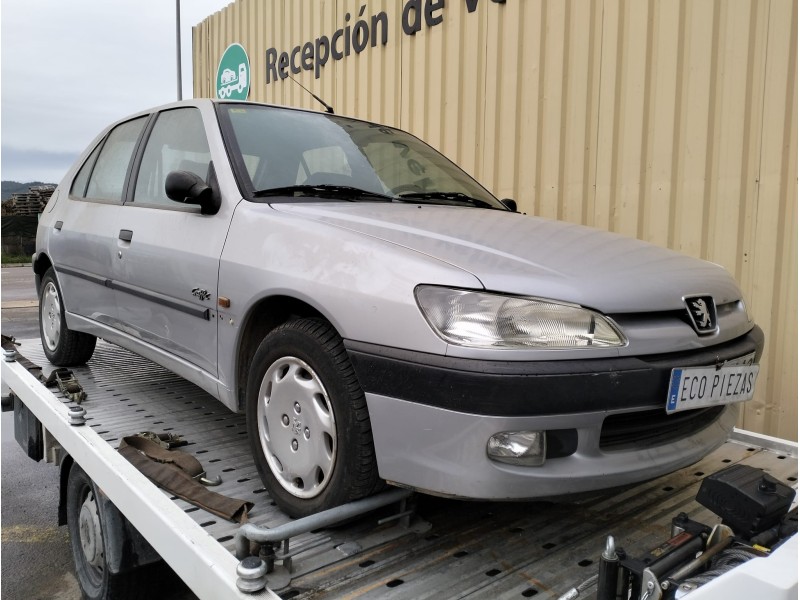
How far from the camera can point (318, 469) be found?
75.4 inches

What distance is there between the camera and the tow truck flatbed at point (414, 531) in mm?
1653

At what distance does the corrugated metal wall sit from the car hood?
160 cm

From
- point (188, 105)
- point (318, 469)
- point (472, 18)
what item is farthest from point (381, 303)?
point (472, 18)

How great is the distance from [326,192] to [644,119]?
2532mm

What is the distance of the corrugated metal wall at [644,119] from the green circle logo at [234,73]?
3.57 m

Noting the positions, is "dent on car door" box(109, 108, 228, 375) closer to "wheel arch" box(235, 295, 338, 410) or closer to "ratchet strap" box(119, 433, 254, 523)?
"wheel arch" box(235, 295, 338, 410)

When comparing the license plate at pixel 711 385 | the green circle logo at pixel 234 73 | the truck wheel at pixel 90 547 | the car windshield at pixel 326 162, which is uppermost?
the green circle logo at pixel 234 73

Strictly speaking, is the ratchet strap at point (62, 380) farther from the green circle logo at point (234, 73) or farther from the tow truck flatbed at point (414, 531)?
the green circle logo at point (234, 73)

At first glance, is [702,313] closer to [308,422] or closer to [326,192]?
[308,422]

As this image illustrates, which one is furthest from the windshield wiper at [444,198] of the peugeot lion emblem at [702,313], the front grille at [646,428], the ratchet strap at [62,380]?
the ratchet strap at [62,380]

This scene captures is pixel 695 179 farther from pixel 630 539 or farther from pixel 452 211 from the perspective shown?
pixel 630 539

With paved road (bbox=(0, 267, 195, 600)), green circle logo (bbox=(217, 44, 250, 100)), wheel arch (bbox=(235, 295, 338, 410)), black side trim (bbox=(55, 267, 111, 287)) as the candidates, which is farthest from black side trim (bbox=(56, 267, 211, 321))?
green circle logo (bbox=(217, 44, 250, 100))

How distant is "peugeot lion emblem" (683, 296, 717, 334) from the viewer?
6.07 ft

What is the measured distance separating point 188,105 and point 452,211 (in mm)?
1403
